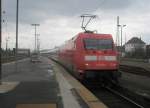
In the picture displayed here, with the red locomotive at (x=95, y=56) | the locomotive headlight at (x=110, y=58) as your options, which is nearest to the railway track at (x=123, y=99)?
the red locomotive at (x=95, y=56)

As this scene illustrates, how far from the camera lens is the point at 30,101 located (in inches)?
543

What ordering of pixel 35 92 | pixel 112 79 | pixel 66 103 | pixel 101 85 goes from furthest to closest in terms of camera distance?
pixel 101 85 → pixel 112 79 → pixel 35 92 → pixel 66 103

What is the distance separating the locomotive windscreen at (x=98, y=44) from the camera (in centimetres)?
2333

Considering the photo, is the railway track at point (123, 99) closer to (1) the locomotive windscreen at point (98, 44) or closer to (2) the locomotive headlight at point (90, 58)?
(2) the locomotive headlight at point (90, 58)

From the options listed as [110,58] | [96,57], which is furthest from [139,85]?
[96,57]

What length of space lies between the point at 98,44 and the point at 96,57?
1180mm

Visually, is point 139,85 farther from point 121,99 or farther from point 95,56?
point 121,99

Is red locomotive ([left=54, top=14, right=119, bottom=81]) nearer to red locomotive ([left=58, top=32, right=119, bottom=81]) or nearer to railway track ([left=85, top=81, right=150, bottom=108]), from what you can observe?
red locomotive ([left=58, top=32, right=119, bottom=81])

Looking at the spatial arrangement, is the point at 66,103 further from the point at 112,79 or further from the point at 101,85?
the point at 101,85

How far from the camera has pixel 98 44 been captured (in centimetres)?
2352

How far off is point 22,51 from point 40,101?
12922 cm


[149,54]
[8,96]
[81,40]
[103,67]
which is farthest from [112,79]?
[149,54]

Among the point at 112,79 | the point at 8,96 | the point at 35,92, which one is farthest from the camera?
the point at 112,79

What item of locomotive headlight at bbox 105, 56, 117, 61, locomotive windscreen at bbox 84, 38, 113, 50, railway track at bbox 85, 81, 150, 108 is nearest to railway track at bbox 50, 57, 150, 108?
railway track at bbox 85, 81, 150, 108
